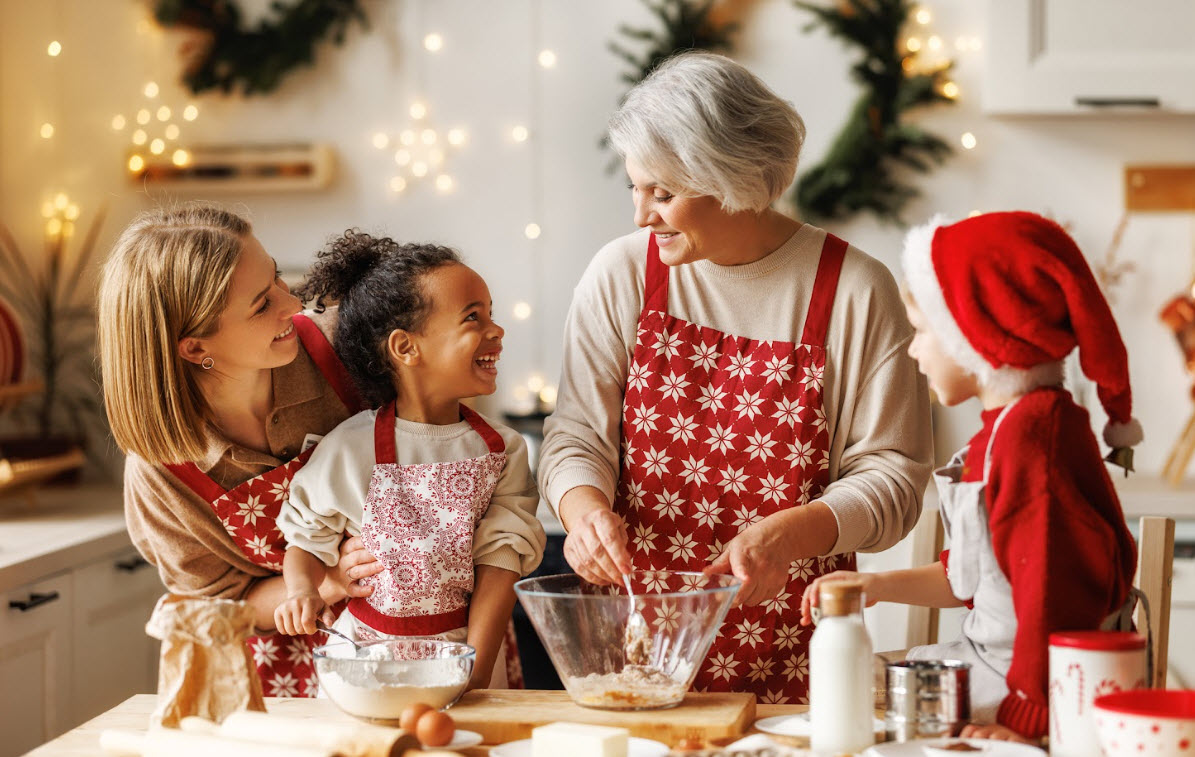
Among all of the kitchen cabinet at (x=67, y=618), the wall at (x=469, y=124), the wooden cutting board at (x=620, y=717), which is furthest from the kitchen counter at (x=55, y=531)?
the wooden cutting board at (x=620, y=717)

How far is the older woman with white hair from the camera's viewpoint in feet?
4.72

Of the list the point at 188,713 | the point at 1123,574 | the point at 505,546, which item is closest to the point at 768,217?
the point at 505,546

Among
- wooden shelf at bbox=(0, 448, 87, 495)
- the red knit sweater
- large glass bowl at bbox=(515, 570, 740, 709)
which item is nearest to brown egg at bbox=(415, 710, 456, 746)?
large glass bowl at bbox=(515, 570, 740, 709)

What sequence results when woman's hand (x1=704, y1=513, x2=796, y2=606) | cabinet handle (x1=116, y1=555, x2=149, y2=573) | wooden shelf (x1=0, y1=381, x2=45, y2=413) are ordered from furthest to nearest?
wooden shelf (x1=0, y1=381, x2=45, y2=413), cabinet handle (x1=116, y1=555, x2=149, y2=573), woman's hand (x1=704, y1=513, x2=796, y2=606)

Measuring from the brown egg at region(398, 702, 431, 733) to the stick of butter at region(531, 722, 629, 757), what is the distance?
0.11 meters

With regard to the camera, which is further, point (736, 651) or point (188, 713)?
point (736, 651)

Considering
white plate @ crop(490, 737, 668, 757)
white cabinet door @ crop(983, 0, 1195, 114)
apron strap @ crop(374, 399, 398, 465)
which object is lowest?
white plate @ crop(490, 737, 668, 757)

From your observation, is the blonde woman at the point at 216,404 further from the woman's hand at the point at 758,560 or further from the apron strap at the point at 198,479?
Result: the woman's hand at the point at 758,560

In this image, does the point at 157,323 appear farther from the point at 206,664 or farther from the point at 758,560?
the point at 758,560

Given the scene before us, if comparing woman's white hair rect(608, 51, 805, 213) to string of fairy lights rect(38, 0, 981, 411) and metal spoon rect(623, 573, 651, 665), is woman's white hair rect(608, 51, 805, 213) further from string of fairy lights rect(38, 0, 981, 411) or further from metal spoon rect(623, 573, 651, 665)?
string of fairy lights rect(38, 0, 981, 411)

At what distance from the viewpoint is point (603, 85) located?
10.2ft

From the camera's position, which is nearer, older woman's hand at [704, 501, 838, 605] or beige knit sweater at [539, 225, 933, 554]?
older woman's hand at [704, 501, 838, 605]

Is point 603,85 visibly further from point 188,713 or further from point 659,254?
point 188,713

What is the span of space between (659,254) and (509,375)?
1663 mm
